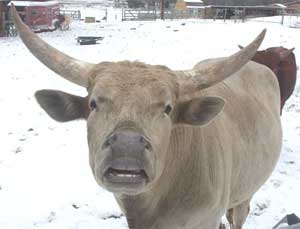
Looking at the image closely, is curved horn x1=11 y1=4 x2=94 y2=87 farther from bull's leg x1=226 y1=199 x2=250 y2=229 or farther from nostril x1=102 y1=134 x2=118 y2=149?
bull's leg x1=226 y1=199 x2=250 y2=229

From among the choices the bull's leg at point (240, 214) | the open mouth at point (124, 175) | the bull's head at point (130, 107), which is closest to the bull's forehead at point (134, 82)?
the bull's head at point (130, 107)

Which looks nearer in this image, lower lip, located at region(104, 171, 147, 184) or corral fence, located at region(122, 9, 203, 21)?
lower lip, located at region(104, 171, 147, 184)

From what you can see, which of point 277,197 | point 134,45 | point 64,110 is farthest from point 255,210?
point 134,45

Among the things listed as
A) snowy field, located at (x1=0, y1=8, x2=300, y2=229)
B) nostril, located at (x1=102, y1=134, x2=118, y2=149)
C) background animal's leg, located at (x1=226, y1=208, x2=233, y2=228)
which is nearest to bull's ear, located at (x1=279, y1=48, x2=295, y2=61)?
snowy field, located at (x1=0, y1=8, x2=300, y2=229)

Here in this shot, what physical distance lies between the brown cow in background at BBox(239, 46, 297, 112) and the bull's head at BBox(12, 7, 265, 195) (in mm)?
5271

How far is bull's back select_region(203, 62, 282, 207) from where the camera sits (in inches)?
159

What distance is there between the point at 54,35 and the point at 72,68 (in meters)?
25.7

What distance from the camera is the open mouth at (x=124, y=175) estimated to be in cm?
256

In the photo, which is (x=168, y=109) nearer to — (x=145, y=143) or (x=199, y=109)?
(x=199, y=109)

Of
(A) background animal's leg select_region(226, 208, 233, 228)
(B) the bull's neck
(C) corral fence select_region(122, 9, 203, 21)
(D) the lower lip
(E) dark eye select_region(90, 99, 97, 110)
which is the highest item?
(E) dark eye select_region(90, 99, 97, 110)

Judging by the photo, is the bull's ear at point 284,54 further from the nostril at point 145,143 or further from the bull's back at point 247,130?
the nostril at point 145,143

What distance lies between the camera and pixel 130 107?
2.67 meters

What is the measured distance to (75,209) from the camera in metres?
5.75

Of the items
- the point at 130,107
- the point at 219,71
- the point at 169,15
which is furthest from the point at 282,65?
the point at 169,15
